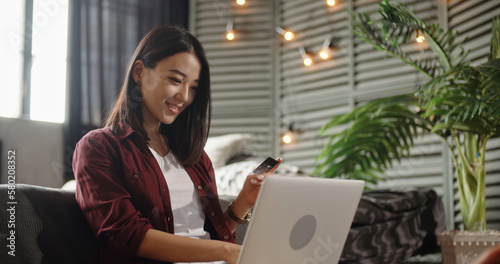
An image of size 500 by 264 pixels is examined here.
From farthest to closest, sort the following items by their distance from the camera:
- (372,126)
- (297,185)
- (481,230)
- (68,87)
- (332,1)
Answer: (332,1), (68,87), (372,126), (481,230), (297,185)

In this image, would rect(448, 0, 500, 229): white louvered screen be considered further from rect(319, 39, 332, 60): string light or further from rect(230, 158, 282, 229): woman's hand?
rect(230, 158, 282, 229): woman's hand

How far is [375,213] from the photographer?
2.23 m

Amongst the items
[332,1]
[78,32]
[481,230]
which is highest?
[332,1]

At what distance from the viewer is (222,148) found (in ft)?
9.49

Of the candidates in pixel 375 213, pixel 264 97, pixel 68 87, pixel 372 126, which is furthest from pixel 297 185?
pixel 264 97

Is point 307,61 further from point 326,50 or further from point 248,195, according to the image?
point 248,195

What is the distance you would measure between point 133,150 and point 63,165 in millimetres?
1041

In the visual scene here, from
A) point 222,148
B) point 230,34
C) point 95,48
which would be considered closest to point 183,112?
point 222,148

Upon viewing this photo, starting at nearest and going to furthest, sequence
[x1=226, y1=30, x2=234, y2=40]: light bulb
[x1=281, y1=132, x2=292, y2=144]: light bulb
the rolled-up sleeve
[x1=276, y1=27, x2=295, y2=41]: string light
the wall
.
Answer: the rolled-up sleeve < the wall < [x1=281, y1=132, x2=292, y2=144]: light bulb < [x1=276, y1=27, x2=295, y2=41]: string light < [x1=226, y1=30, x2=234, y2=40]: light bulb

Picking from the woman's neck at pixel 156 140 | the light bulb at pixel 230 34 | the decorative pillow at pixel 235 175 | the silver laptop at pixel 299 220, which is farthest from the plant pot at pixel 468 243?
the light bulb at pixel 230 34

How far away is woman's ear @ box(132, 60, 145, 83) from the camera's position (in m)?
1.25

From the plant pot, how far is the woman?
44.6 inches

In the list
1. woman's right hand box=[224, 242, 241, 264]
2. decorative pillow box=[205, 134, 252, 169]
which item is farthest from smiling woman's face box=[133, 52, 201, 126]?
decorative pillow box=[205, 134, 252, 169]

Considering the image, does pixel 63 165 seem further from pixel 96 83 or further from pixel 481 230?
pixel 481 230
